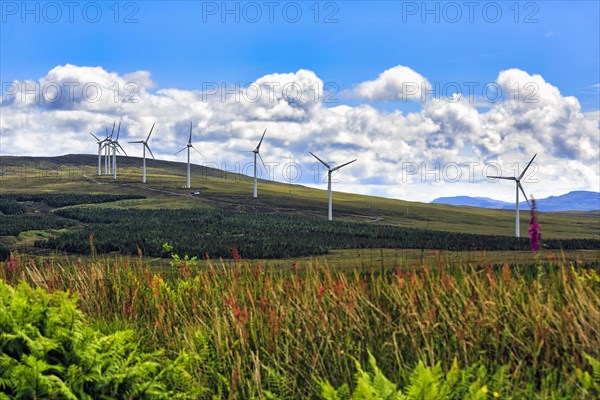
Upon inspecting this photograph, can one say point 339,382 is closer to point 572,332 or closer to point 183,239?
point 572,332

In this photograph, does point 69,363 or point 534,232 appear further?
point 534,232

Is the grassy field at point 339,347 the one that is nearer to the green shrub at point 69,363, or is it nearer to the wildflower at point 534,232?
the green shrub at point 69,363

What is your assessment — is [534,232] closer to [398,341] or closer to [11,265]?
[398,341]

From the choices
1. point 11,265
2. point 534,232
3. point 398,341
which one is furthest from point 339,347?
point 11,265

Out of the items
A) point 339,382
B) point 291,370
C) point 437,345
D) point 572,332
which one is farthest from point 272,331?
point 572,332

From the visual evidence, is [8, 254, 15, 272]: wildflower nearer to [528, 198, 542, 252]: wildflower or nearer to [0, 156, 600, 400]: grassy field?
[0, 156, 600, 400]: grassy field

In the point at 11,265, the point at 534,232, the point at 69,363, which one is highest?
the point at 534,232

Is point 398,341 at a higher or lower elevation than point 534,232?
lower

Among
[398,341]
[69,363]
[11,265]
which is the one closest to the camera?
[69,363]

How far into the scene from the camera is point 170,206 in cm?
15975

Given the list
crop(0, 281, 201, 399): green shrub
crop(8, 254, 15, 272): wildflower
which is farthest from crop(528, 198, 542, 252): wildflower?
crop(8, 254, 15, 272): wildflower

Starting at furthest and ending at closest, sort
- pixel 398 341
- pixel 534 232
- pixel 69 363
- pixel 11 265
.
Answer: pixel 11 265
pixel 534 232
pixel 398 341
pixel 69 363

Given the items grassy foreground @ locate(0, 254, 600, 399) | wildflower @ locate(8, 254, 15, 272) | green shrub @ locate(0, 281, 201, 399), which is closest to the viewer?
grassy foreground @ locate(0, 254, 600, 399)

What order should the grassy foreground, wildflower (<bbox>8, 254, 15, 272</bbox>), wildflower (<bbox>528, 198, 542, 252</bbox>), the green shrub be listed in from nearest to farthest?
1. the grassy foreground
2. the green shrub
3. wildflower (<bbox>528, 198, 542, 252</bbox>)
4. wildflower (<bbox>8, 254, 15, 272</bbox>)
